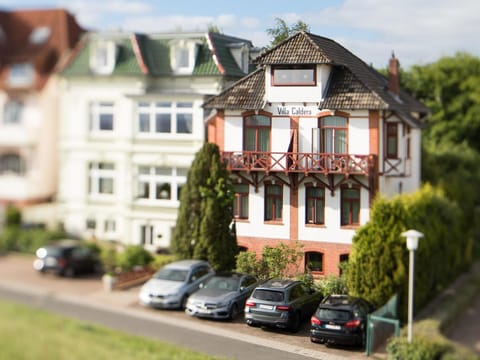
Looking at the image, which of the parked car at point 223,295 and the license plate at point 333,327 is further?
the parked car at point 223,295

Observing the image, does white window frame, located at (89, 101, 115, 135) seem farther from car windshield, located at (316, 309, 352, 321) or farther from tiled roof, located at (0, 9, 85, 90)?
car windshield, located at (316, 309, 352, 321)

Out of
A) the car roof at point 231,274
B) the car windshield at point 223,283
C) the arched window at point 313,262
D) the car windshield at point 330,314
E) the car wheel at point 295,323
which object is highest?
the arched window at point 313,262

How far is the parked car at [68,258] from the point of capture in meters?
22.5

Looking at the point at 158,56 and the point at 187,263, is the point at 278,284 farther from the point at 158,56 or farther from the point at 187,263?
the point at 158,56

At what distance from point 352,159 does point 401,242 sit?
3779mm

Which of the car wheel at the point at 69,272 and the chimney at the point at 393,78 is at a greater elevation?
the chimney at the point at 393,78

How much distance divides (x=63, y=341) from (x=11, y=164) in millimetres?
6164

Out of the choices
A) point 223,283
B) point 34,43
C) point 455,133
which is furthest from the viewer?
point 34,43

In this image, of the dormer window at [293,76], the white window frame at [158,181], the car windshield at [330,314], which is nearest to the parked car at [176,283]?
the white window frame at [158,181]

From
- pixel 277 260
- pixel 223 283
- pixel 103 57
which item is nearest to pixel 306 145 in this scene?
pixel 277 260

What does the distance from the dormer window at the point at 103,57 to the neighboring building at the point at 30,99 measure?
136 cm

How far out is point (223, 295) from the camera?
8445 millimetres

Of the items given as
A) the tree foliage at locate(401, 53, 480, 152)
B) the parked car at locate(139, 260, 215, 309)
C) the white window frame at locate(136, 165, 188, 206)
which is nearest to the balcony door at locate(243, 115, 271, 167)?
the parked car at locate(139, 260, 215, 309)

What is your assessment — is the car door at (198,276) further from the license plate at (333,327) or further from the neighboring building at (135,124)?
the license plate at (333,327)
